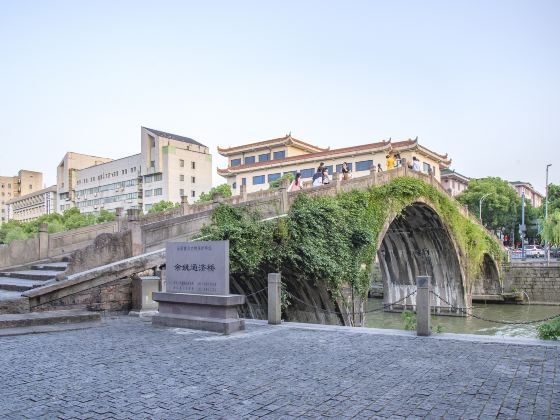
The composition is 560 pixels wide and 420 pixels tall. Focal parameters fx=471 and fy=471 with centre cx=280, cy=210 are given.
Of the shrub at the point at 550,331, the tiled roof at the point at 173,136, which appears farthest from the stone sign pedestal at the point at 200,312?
the tiled roof at the point at 173,136

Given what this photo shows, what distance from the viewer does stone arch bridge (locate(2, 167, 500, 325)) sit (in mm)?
10812

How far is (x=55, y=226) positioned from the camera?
37281mm

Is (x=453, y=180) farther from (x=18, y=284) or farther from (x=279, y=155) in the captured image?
(x=18, y=284)

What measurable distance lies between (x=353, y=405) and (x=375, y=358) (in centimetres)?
210

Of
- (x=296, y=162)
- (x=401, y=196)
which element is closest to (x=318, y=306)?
(x=401, y=196)

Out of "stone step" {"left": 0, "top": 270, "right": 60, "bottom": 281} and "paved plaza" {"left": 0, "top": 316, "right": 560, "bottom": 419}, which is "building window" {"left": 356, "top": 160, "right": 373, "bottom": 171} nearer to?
"stone step" {"left": 0, "top": 270, "right": 60, "bottom": 281}

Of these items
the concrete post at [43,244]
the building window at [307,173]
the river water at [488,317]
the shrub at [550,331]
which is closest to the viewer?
the shrub at [550,331]

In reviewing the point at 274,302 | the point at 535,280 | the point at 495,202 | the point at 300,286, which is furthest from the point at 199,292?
the point at 495,202

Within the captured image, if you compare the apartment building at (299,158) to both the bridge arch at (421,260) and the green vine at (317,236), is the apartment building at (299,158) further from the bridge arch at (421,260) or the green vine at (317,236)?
the green vine at (317,236)

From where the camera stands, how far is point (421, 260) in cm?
3025

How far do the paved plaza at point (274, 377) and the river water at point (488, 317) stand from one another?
15.2m

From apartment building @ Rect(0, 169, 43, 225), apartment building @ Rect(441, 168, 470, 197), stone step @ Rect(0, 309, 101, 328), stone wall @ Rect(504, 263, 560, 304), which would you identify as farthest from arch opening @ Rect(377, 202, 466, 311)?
apartment building @ Rect(0, 169, 43, 225)

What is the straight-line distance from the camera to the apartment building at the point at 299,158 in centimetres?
5244

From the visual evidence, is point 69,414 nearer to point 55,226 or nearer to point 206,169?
point 55,226
